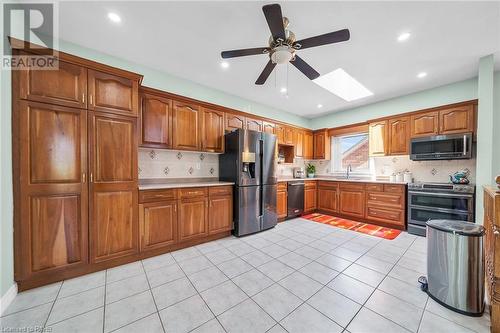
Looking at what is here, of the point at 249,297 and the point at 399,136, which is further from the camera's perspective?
the point at 399,136

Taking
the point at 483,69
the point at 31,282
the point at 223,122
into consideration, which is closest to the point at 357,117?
the point at 483,69

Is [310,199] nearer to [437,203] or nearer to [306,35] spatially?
[437,203]

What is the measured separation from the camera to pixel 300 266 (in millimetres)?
2279

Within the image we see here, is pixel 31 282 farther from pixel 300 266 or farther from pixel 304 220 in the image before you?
pixel 304 220

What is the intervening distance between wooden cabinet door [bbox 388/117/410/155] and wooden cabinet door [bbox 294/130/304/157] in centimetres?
198

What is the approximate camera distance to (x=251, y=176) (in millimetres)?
3477

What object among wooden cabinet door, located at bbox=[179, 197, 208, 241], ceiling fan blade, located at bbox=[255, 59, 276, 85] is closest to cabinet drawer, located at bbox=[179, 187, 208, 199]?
wooden cabinet door, located at bbox=[179, 197, 208, 241]

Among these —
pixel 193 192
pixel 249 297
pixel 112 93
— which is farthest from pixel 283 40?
pixel 249 297

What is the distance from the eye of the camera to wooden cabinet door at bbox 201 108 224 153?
11.0 ft

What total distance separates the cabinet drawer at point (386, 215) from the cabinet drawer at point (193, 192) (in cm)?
348

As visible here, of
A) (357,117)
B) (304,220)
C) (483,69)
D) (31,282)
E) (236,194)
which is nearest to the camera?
(31,282)

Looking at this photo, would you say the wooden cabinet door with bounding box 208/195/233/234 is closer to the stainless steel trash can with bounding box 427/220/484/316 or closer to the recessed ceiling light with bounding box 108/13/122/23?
the recessed ceiling light with bounding box 108/13/122/23

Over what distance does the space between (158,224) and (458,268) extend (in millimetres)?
3192

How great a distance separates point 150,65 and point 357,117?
15.2ft
